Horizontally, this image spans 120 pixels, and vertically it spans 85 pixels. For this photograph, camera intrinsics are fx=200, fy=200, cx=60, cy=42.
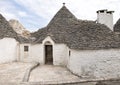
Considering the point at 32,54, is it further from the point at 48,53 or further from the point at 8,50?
the point at 8,50

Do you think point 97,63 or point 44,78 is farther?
point 97,63

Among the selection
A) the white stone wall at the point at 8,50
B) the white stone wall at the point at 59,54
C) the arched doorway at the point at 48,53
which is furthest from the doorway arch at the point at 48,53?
the white stone wall at the point at 8,50

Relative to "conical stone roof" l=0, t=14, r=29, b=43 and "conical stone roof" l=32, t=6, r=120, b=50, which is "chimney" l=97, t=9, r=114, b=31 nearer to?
"conical stone roof" l=32, t=6, r=120, b=50

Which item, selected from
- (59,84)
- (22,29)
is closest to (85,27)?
(59,84)

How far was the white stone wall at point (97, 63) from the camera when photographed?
48.5 feet

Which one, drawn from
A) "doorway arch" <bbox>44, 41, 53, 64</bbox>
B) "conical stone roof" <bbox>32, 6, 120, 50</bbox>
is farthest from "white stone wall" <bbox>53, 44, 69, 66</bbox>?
"doorway arch" <bbox>44, 41, 53, 64</bbox>

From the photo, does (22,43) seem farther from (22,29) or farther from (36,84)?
(36,84)

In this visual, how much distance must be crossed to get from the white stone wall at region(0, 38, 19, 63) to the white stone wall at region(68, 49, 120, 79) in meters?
8.50

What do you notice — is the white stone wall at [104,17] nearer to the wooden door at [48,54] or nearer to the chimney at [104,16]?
the chimney at [104,16]

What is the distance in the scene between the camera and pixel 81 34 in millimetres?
16219

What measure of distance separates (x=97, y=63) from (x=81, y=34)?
2775 mm

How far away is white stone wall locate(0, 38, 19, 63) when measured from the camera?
20433mm

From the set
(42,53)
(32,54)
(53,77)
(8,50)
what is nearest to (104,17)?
(42,53)

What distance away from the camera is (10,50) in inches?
841
